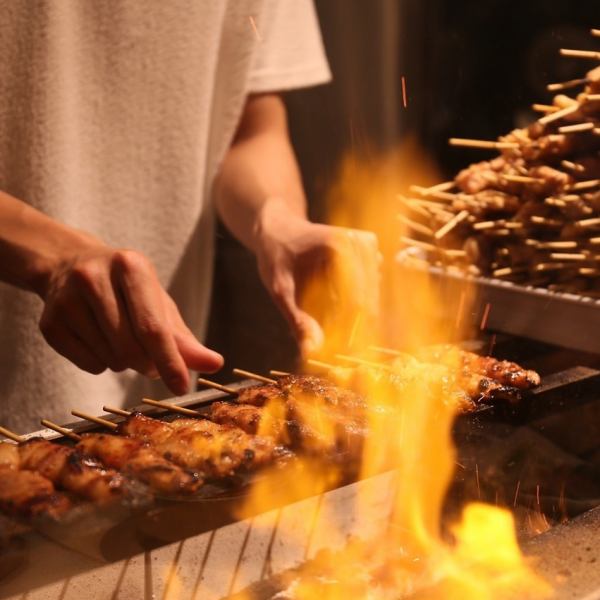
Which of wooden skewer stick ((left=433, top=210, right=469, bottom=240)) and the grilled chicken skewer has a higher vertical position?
wooden skewer stick ((left=433, top=210, right=469, bottom=240))

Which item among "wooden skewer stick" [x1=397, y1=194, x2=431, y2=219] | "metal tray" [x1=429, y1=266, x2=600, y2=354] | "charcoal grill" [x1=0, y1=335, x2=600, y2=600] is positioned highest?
"wooden skewer stick" [x1=397, y1=194, x2=431, y2=219]

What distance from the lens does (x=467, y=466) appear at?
8.97 feet

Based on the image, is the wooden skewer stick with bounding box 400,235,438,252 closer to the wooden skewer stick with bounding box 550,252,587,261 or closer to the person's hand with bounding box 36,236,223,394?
the wooden skewer stick with bounding box 550,252,587,261

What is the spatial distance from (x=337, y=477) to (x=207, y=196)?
222cm

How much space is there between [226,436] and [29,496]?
53cm

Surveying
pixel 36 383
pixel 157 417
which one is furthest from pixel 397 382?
pixel 36 383

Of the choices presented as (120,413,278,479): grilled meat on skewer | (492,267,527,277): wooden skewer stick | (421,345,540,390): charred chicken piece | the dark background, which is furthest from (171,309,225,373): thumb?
the dark background

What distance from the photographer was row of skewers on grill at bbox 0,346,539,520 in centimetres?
173

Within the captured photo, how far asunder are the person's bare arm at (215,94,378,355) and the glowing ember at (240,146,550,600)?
9 cm

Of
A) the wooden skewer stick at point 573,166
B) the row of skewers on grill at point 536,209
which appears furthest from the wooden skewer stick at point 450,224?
the wooden skewer stick at point 573,166

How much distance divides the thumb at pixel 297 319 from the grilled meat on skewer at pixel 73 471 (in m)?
1.07

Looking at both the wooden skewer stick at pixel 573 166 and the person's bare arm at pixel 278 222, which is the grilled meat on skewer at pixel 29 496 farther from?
the wooden skewer stick at pixel 573 166

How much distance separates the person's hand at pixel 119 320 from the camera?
1950 mm

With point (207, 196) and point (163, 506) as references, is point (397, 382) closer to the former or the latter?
point (163, 506)
